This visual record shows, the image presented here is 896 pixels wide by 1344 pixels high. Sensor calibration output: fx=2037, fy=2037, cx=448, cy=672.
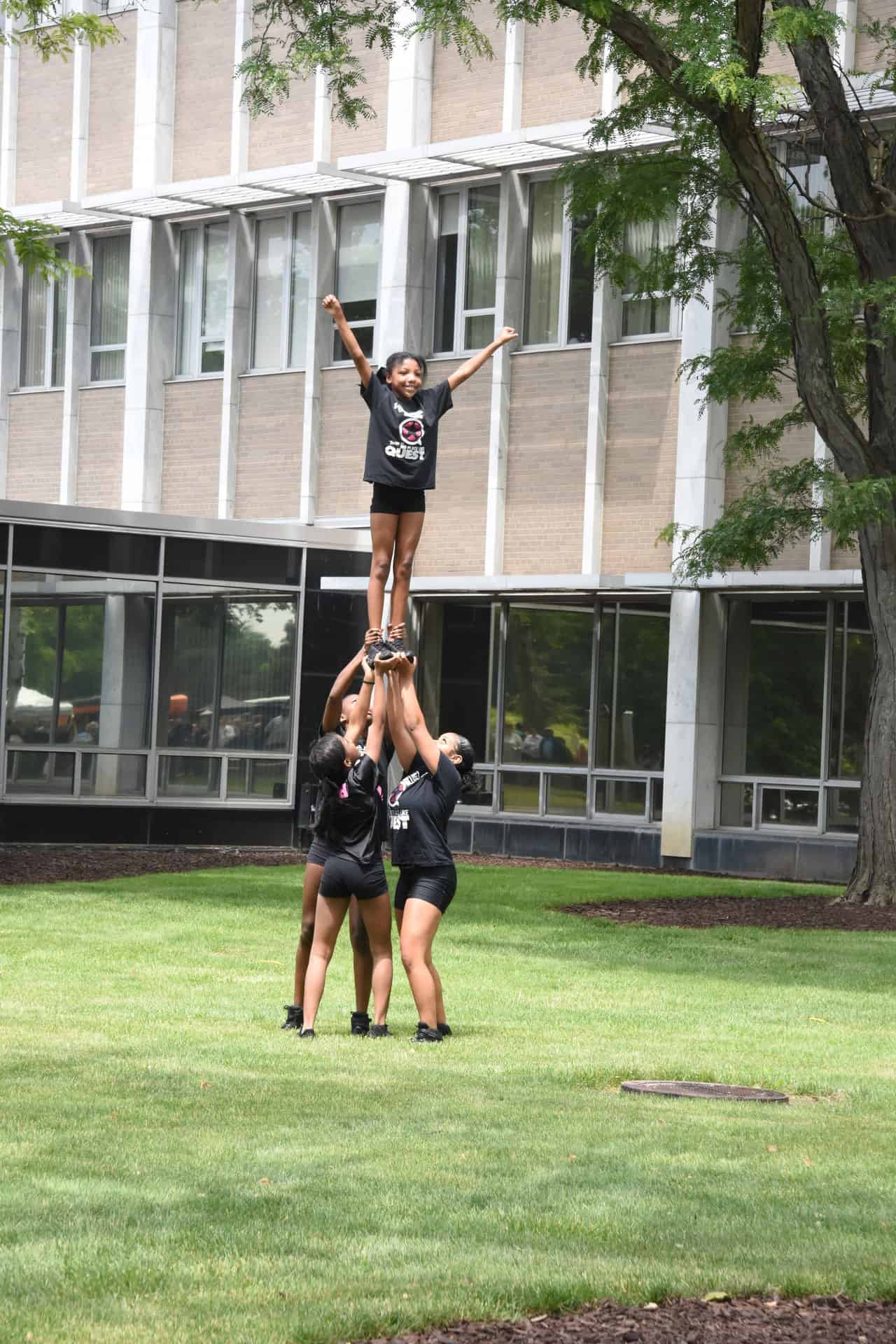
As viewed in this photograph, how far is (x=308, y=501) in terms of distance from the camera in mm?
28562

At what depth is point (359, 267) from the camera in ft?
93.7

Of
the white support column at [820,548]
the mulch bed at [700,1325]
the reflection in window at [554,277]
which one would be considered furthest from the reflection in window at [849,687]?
the mulch bed at [700,1325]

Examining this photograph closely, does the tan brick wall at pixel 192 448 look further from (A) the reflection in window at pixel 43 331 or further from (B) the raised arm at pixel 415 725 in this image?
(B) the raised arm at pixel 415 725

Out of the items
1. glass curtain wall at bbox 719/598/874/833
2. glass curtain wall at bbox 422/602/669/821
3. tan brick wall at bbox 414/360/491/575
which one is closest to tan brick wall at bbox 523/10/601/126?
tan brick wall at bbox 414/360/491/575

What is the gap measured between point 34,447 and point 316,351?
5.64 m

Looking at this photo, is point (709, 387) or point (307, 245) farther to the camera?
point (307, 245)

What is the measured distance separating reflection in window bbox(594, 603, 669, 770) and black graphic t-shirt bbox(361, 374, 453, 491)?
15.7 meters

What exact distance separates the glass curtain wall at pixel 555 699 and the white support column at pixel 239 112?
724 cm

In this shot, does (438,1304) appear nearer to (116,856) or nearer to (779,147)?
(116,856)

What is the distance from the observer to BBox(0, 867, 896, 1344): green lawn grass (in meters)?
5.57

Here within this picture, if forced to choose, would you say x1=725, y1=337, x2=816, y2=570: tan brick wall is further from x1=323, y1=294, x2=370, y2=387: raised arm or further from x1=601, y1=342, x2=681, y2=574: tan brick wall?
x1=323, y1=294, x2=370, y2=387: raised arm

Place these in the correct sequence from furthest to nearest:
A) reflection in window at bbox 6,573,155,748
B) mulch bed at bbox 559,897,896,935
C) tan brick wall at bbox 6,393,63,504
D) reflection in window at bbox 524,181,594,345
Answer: tan brick wall at bbox 6,393,63,504 < reflection in window at bbox 524,181,594,345 < reflection in window at bbox 6,573,155,748 < mulch bed at bbox 559,897,896,935

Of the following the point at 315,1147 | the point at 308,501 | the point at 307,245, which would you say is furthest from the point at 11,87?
the point at 315,1147

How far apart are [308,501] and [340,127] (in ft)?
17.2
